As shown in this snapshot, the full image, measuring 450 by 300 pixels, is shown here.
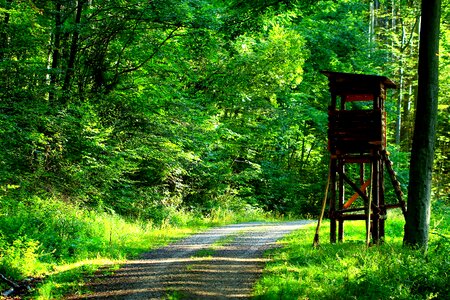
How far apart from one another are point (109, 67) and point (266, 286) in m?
11.4

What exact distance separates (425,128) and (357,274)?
360 centimetres

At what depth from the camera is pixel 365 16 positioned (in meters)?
36.5

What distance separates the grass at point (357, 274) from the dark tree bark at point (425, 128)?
0.66 meters

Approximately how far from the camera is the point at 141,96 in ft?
55.3

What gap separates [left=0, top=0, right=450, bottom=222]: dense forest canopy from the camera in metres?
13.3

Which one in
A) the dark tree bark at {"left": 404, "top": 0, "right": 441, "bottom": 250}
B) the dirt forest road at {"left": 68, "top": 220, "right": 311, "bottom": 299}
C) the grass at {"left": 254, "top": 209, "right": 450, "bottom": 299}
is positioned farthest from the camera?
the dark tree bark at {"left": 404, "top": 0, "right": 441, "bottom": 250}

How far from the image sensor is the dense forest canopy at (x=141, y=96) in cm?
1327

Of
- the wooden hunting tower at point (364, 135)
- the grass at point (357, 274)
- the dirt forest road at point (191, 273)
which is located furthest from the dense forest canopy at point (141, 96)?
the grass at point (357, 274)

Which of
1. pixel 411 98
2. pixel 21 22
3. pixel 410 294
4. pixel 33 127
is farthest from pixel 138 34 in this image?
pixel 411 98

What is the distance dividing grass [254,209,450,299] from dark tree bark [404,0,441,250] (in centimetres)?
66

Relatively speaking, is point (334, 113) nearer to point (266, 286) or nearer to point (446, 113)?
point (266, 286)

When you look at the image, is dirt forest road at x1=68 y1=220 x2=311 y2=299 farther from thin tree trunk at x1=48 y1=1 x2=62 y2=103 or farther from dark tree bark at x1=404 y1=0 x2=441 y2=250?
thin tree trunk at x1=48 y1=1 x2=62 y2=103

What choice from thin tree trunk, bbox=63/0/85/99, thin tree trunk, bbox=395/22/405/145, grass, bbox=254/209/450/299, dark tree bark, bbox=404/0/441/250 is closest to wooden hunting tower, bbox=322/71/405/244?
grass, bbox=254/209/450/299

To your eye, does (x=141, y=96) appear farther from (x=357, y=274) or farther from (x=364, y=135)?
(x=357, y=274)
